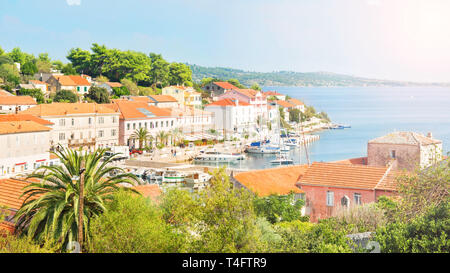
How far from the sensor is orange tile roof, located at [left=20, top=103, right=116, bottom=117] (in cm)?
1745

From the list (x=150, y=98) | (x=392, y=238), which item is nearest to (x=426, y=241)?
(x=392, y=238)

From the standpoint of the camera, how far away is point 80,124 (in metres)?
18.3

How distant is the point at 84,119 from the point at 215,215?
53.4 feet

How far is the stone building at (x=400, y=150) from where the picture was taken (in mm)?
A: 10500

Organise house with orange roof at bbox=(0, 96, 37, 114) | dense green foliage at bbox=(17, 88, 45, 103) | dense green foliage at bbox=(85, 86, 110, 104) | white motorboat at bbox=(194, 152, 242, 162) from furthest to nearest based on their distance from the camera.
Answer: dense green foliage at bbox=(85, 86, 110, 104) → dense green foliage at bbox=(17, 88, 45, 103) → white motorboat at bbox=(194, 152, 242, 162) → house with orange roof at bbox=(0, 96, 37, 114)

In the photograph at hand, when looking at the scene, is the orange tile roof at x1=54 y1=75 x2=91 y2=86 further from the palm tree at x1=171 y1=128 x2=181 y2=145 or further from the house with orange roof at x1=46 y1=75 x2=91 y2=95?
the palm tree at x1=171 y1=128 x2=181 y2=145

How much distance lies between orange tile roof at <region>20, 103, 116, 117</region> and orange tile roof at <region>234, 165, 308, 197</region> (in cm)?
1037

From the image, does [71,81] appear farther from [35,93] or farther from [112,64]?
[112,64]

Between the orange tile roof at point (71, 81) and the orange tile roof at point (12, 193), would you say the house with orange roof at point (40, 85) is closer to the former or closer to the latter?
the orange tile roof at point (71, 81)

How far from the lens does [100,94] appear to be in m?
23.6

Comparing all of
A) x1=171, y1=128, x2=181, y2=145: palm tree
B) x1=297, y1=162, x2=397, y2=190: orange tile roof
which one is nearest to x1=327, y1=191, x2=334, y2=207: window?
x1=297, y1=162, x2=397, y2=190: orange tile roof

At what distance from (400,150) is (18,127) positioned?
977cm

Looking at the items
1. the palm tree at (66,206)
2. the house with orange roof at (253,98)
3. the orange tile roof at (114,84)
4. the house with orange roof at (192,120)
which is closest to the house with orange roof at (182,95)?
the house with orange roof at (253,98)
